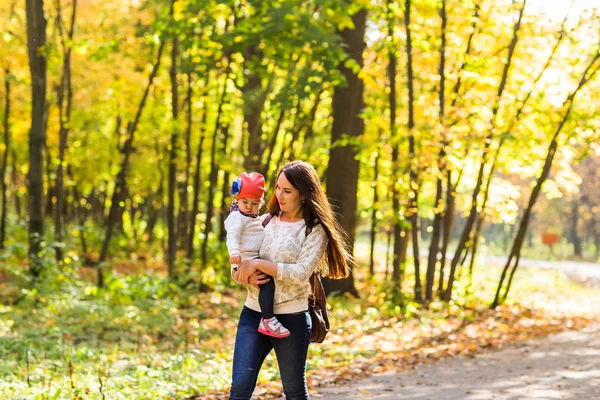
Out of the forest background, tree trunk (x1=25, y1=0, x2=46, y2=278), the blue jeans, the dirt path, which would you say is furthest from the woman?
tree trunk (x1=25, y1=0, x2=46, y2=278)

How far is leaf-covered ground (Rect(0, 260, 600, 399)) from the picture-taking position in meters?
7.63

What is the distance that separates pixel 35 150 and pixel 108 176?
1281cm

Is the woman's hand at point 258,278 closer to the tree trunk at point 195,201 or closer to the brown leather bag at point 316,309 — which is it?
the brown leather bag at point 316,309

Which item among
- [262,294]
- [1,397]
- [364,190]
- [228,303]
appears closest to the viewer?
[262,294]

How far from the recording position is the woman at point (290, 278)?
14.4ft

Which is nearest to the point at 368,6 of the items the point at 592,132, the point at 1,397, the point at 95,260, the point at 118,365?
the point at 592,132

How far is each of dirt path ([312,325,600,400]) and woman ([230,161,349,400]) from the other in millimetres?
3311

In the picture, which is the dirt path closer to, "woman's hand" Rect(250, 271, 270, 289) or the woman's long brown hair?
the woman's long brown hair

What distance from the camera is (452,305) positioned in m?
15.7

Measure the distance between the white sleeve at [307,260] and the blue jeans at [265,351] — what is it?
10.4 inches

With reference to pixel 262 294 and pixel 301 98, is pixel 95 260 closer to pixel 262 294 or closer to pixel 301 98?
pixel 301 98

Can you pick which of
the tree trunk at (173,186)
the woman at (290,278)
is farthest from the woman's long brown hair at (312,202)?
the tree trunk at (173,186)

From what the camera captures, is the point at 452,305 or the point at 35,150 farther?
the point at 452,305

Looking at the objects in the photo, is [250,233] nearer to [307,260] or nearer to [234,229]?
[234,229]
